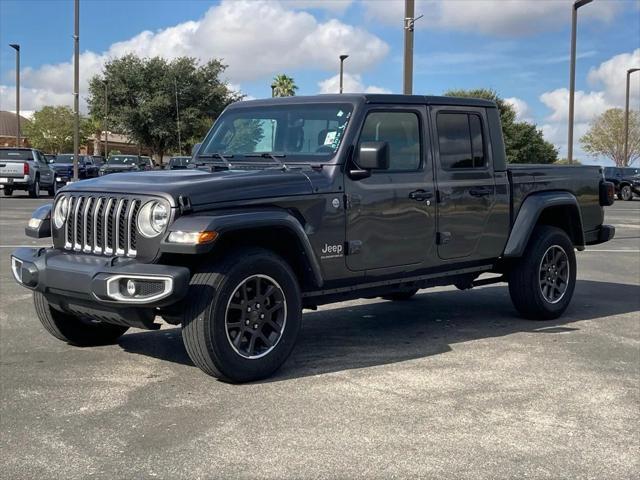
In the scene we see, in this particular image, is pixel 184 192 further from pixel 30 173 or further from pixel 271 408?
pixel 30 173

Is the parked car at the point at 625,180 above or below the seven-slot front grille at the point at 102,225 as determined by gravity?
above

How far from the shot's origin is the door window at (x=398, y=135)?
5.98 m

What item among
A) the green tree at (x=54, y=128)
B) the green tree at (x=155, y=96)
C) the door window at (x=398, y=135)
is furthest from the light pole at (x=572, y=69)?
the green tree at (x=54, y=128)

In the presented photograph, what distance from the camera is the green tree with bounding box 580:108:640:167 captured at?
70688 millimetres

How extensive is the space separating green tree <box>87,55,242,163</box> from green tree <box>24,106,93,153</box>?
33.2m

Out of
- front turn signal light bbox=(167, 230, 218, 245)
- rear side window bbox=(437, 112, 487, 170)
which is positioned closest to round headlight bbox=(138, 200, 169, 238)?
front turn signal light bbox=(167, 230, 218, 245)

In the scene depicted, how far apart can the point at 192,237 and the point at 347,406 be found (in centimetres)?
135

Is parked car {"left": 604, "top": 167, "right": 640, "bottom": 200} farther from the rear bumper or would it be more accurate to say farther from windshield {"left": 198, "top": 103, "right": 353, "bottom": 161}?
windshield {"left": 198, "top": 103, "right": 353, "bottom": 161}

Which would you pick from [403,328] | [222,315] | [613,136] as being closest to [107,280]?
[222,315]

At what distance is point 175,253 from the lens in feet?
15.7

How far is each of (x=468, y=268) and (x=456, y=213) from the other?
584 millimetres

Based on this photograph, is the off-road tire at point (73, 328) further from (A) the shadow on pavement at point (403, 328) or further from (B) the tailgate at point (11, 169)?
(B) the tailgate at point (11, 169)

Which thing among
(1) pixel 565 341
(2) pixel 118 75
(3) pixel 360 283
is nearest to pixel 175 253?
(3) pixel 360 283

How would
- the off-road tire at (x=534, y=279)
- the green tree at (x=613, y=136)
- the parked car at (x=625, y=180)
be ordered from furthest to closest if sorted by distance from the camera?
1. the green tree at (x=613, y=136)
2. the parked car at (x=625, y=180)
3. the off-road tire at (x=534, y=279)
